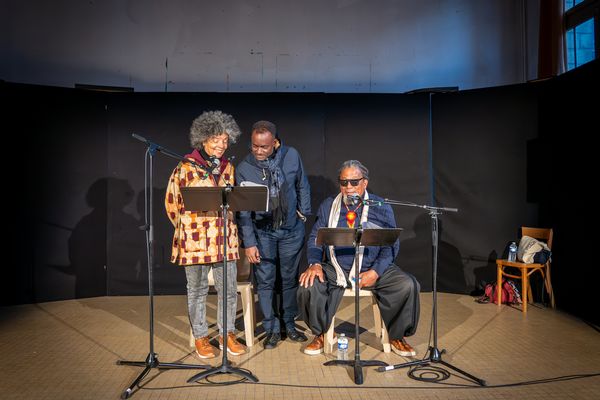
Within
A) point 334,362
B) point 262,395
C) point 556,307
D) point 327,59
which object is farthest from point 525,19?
point 262,395

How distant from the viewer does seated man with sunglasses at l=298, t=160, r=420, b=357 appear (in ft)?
13.3

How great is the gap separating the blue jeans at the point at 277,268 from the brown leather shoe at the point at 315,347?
1.23ft

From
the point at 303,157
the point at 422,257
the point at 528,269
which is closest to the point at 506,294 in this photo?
the point at 528,269

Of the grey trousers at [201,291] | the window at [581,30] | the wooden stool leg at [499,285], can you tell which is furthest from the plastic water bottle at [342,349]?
the window at [581,30]

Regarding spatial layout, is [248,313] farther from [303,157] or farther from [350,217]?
[303,157]

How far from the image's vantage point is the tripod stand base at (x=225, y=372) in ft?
11.5

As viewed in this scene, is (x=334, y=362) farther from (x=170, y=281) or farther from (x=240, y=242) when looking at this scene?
(x=170, y=281)

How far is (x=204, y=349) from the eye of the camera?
4004mm

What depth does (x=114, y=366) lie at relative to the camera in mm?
3855

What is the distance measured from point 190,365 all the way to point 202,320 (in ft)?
1.25

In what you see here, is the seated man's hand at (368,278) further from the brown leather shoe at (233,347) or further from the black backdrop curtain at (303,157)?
the black backdrop curtain at (303,157)

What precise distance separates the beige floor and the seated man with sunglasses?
23cm

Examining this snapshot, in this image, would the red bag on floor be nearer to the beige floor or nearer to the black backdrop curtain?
the beige floor

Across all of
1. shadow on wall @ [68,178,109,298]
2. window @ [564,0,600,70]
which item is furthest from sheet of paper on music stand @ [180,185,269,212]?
window @ [564,0,600,70]
